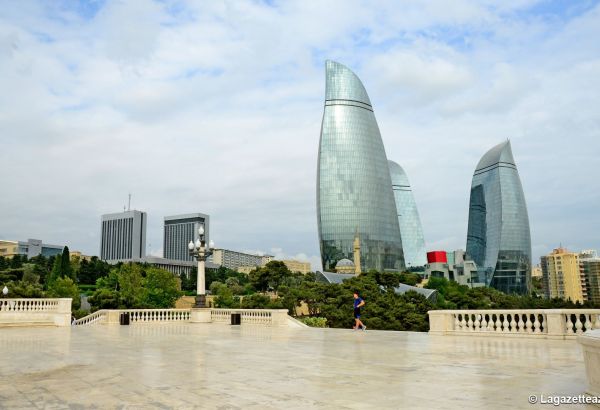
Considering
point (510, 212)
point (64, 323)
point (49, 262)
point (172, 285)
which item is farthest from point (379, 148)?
point (64, 323)

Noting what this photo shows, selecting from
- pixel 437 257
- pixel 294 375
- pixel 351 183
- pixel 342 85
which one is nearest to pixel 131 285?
pixel 351 183

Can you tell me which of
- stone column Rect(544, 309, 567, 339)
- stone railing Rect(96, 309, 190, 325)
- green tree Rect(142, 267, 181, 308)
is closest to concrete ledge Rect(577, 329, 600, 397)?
stone column Rect(544, 309, 567, 339)

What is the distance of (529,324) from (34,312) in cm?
2499

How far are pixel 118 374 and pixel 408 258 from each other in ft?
613

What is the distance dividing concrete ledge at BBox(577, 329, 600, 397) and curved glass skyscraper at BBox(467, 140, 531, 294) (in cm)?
16648

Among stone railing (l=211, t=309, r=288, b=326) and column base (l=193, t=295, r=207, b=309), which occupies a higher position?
column base (l=193, t=295, r=207, b=309)

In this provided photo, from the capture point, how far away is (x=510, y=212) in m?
166

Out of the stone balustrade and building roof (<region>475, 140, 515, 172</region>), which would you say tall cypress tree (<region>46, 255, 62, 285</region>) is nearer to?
the stone balustrade

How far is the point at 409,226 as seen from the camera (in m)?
193

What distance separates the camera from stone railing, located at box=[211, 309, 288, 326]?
27969 millimetres

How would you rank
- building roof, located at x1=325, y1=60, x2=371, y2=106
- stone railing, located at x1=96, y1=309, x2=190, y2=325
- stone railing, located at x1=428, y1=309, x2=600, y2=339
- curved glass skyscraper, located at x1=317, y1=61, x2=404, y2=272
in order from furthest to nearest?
1. building roof, located at x1=325, y1=60, x2=371, y2=106
2. curved glass skyscraper, located at x1=317, y1=61, x2=404, y2=272
3. stone railing, located at x1=96, y1=309, x2=190, y2=325
4. stone railing, located at x1=428, y1=309, x2=600, y2=339

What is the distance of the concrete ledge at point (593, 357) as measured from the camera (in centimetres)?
662

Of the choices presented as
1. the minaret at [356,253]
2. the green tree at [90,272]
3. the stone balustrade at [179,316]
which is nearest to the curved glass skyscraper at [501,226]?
the minaret at [356,253]

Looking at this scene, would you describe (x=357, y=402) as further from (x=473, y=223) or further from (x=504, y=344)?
(x=473, y=223)
